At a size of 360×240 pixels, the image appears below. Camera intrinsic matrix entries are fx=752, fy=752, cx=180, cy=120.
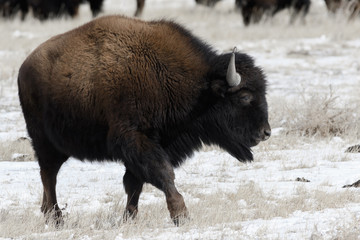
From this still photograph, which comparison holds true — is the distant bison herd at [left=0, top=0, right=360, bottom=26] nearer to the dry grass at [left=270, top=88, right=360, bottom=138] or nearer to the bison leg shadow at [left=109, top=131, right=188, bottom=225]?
the dry grass at [left=270, top=88, right=360, bottom=138]

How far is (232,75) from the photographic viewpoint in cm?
605

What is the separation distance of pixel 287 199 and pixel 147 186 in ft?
5.05

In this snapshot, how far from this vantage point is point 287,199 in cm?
658

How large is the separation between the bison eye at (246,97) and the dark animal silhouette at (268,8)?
17135 mm

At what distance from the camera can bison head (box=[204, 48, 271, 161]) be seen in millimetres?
6234

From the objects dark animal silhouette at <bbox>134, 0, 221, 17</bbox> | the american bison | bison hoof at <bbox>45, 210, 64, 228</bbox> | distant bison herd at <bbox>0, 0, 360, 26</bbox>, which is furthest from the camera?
dark animal silhouette at <bbox>134, 0, 221, 17</bbox>

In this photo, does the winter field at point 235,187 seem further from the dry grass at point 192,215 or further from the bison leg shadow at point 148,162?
the bison leg shadow at point 148,162

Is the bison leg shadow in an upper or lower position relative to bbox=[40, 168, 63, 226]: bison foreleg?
upper

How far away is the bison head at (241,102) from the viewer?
6.23m

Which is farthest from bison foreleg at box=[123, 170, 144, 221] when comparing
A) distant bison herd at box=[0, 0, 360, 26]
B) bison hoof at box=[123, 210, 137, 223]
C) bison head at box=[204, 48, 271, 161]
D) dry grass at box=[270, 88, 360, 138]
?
distant bison herd at box=[0, 0, 360, 26]

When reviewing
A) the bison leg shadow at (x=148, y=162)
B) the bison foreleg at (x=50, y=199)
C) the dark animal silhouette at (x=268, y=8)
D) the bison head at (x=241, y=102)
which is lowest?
the dark animal silhouette at (x=268, y=8)

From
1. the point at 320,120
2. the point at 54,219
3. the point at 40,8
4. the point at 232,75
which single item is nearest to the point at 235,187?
the point at 232,75

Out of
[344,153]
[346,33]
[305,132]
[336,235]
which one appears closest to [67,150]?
[336,235]

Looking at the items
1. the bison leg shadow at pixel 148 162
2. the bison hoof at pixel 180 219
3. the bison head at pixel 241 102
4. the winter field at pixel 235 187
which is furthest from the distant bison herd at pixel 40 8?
the bison hoof at pixel 180 219
